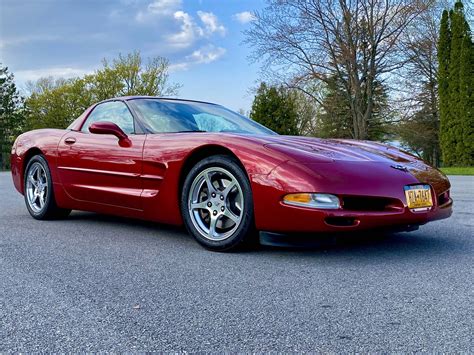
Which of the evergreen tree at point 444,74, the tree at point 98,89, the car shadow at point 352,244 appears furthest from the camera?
the tree at point 98,89

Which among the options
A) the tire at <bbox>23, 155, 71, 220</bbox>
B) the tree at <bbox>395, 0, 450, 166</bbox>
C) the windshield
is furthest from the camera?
the tree at <bbox>395, 0, 450, 166</bbox>

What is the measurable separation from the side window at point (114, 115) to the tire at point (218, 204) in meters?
0.92

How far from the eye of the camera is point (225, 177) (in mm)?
3471

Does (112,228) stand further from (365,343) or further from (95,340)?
(365,343)

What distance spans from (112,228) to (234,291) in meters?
2.26

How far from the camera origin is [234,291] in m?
2.44

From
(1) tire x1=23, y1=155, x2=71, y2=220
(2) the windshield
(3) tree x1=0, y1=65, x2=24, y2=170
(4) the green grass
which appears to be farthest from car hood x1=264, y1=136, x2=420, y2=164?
(3) tree x1=0, y1=65, x2=24, y2=170

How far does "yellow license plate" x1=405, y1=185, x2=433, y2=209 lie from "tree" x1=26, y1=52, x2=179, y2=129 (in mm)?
36936

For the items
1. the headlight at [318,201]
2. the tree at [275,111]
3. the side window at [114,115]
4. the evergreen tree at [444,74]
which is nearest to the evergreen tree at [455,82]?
the evergreen tree at [444,74]

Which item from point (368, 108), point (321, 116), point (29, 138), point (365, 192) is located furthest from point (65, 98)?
point (365, 192)

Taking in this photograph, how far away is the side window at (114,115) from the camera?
13.9 ft

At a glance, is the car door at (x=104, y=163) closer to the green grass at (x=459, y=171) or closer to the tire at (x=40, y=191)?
the tire at (x=40, y=191)

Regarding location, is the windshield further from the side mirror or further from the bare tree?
the bare tree

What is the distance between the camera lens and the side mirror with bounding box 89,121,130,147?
157 inches
